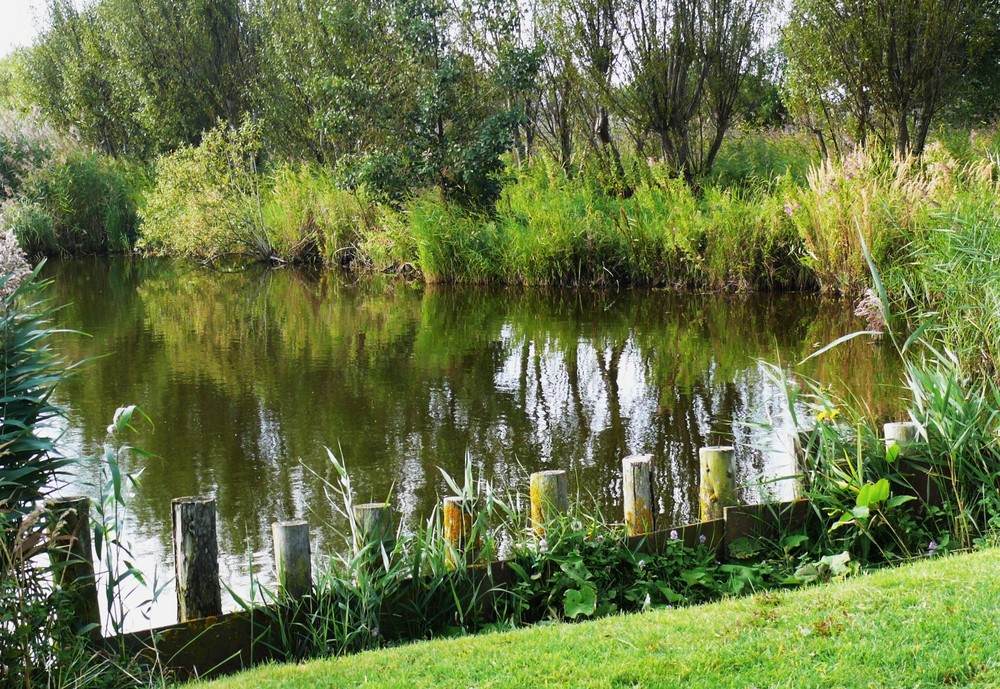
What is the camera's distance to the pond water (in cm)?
652

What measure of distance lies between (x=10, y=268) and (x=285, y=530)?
1.56m

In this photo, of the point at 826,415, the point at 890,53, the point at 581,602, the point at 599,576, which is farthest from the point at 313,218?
the point at 581,602

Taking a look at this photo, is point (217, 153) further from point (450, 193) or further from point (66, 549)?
point (66, 549)

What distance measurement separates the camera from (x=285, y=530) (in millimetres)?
4090

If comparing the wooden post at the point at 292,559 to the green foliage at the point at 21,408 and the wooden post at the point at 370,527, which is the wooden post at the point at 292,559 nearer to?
the wooden post at the point at 370,527

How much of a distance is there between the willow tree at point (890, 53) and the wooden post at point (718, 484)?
13996 mm

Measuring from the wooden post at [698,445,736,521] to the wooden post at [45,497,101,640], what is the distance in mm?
2743

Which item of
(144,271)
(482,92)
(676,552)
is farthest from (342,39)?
(676,552)

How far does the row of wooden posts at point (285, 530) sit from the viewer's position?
3.87 meters

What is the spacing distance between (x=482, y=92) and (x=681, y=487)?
14.8m

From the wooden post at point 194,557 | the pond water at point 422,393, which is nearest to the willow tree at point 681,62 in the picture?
the pond water at point 422,393

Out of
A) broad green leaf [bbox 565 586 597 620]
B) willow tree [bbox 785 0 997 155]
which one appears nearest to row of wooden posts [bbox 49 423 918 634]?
broad green leaf [bbox 565 586 597 620]

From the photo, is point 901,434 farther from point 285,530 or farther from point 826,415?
point 285,530

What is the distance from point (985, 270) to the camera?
6.99m
